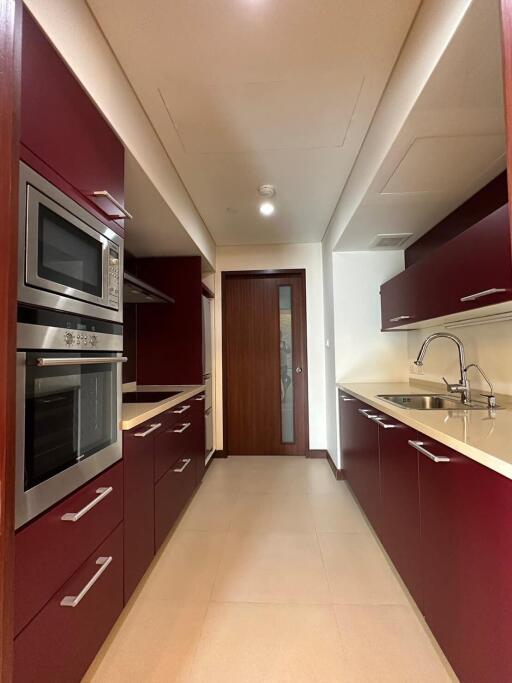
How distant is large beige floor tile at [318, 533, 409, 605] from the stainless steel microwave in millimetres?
1706

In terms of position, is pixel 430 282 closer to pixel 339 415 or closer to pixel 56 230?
pixel 339 415

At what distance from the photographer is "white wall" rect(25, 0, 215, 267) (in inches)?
40.9

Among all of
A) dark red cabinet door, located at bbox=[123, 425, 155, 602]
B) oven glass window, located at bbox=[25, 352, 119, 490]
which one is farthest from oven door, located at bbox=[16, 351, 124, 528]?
dark red cabinet door, located at bbox=[123, 425, 155, 602]

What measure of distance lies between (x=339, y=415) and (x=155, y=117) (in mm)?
2609

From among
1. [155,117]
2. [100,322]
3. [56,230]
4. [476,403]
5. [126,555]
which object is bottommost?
[126,555]

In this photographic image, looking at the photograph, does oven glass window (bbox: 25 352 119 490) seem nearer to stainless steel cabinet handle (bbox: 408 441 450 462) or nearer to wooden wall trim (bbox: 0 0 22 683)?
wooden wall trim (bbox: 0 0 22 683)

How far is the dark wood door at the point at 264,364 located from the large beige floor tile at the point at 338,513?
113 cm

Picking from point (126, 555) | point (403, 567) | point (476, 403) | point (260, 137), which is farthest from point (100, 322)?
point (476, 403)

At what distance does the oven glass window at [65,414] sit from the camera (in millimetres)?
935

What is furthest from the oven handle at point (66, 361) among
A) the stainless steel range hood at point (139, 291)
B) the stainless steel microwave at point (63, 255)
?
the stainless steel range hood at point (139, 291)

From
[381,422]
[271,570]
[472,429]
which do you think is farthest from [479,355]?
[271,570]

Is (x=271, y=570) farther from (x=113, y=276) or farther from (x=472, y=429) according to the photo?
(x=113, y=276)

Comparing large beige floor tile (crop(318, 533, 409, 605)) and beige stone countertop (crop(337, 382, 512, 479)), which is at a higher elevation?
beige stone countertop (crop(337, 382, 512, 479))

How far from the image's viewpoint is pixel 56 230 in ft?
3.47
